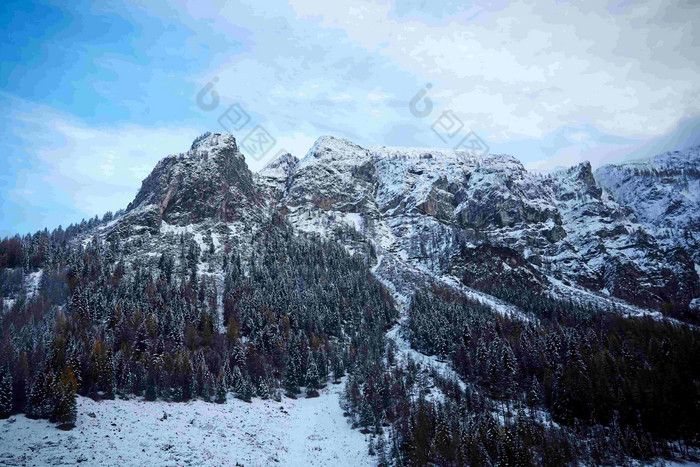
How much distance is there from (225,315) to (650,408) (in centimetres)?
12087

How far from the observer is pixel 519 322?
145750 millimetres

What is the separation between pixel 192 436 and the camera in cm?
7081

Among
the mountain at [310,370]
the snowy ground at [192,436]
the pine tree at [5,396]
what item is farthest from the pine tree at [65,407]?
the pine tree at [5,396]

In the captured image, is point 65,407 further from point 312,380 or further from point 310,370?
point 312,380

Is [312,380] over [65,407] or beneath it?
beneath

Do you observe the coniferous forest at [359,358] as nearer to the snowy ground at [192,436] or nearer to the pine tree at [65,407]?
the pine tree at [65,407]

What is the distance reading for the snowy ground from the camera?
56.4 metres

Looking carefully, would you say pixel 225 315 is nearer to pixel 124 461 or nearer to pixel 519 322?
pixel 124 461

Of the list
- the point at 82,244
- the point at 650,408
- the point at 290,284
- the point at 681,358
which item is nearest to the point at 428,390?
the point at 650,408

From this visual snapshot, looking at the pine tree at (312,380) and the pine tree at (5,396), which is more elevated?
the pine tree at (5,396)

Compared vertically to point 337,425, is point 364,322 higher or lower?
higher

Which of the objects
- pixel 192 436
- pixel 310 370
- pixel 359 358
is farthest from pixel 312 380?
pixel 192 436

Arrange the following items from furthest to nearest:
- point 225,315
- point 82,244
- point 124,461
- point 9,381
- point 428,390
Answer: point 82,244
point 225,315
point 428,390
point 9,381
point 124,461

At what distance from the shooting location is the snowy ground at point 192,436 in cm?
5638
